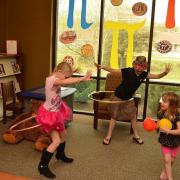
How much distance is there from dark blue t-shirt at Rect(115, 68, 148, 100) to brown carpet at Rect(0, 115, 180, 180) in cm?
77

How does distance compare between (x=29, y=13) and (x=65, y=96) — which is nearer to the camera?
(x=65, y=96)

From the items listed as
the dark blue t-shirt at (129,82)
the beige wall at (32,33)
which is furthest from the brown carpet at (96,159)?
the beige wall at (32,33)

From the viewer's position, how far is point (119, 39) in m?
5.71

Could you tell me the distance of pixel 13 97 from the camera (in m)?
5.33

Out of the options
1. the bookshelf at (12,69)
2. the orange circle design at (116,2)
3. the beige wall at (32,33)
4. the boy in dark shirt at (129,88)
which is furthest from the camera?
the beige wall at (32,33)

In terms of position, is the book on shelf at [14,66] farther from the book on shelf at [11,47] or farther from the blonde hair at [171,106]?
the blonde hair at [171,106]

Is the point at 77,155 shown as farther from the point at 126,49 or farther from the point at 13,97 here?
the point at 126,49

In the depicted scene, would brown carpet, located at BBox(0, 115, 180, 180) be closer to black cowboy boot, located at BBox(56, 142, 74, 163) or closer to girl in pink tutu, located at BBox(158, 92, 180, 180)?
black cowboy boot, located at BBox(56, 142, 74, 163)

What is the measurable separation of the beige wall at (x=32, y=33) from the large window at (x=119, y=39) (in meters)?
0.28

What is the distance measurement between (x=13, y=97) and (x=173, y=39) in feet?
10.4

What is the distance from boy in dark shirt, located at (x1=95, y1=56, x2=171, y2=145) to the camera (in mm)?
4121

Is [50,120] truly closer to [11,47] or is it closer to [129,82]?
[129,82]

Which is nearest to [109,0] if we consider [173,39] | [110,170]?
[173,39]

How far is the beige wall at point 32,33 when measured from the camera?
585 centimetres
